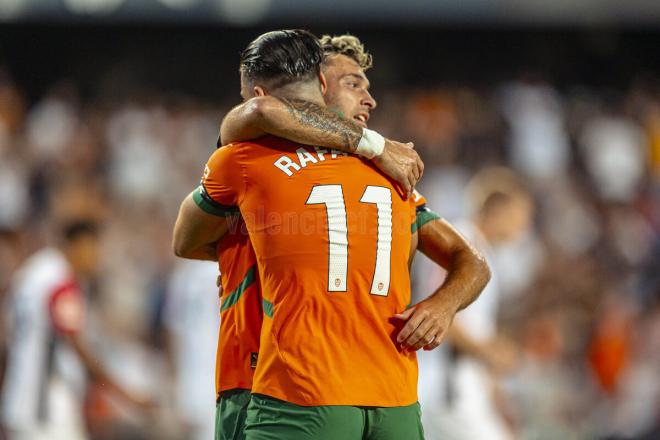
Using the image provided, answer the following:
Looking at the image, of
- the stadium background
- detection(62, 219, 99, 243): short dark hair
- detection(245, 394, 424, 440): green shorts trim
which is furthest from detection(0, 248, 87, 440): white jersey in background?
detection(245, 394, 424, 440): green shorts trim

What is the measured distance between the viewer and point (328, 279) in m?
3.12

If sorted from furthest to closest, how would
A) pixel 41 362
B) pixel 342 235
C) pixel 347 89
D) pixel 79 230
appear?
pixel 79 230
pixel 41 362
pixel 347 89
pixel 342 235

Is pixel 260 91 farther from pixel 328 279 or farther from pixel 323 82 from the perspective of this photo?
pixel 328 279

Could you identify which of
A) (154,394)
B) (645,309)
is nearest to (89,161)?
(154,394)

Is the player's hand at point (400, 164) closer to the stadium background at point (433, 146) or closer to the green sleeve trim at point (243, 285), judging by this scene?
the green sleeve trim at point (243, 285)

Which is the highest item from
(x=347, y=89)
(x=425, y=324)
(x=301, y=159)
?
(x=347, y=89)

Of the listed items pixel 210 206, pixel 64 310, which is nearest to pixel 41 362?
pixel 64 310

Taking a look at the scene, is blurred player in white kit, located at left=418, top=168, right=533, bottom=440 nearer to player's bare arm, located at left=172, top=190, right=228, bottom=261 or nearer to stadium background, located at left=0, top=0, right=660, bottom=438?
stadium background, located at left=0, top=0, right=660, bottom=438

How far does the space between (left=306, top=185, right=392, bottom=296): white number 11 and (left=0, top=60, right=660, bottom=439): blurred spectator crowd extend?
16.2 ft

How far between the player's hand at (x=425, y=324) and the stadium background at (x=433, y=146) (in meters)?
5.03

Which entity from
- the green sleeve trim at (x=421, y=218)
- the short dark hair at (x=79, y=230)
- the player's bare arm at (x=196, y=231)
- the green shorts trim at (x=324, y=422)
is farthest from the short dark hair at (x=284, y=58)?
the short dark hair at (x=79, y=230)

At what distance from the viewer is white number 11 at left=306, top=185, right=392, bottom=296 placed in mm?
3129

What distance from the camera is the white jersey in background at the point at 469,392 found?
6.59 meters

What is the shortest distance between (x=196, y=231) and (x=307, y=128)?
1.96ft
